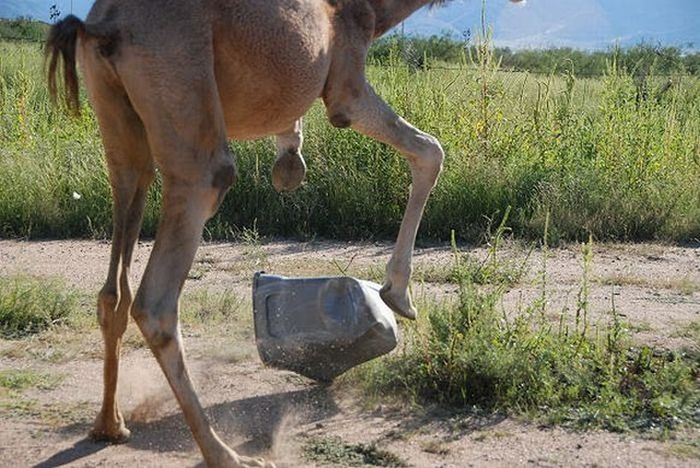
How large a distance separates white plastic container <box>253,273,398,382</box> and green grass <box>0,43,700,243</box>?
3.60m

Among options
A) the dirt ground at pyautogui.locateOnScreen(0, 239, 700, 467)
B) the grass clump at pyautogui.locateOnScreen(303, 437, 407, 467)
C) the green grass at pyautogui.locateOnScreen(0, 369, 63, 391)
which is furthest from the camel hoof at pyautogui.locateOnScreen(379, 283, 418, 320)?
the green grass at pyautogui.locateOnScreen(0, 369, 63, 391)

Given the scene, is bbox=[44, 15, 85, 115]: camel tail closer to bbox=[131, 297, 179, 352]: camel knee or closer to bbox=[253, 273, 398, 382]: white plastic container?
bbox=[131, 297, 179, 352]: camel knee

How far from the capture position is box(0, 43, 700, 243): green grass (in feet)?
30.2

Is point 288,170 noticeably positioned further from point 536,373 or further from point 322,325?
point 536,373

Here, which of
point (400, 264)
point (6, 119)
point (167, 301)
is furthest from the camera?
point (6, 119)

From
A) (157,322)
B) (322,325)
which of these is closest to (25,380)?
(322,325)

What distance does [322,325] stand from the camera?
5.38 meters

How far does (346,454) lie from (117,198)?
154 centimetres

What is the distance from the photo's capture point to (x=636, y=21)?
12594 centimetres

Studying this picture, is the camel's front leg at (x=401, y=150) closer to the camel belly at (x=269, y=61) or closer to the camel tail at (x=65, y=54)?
the camel belly at (x=269, y=61)

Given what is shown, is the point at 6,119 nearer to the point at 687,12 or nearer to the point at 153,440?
the point at 153,440

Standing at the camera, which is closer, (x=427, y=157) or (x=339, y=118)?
(x=339, y=118)

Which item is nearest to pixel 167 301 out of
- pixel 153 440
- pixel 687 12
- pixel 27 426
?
pixel 153 440

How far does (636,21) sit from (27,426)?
129 meters
